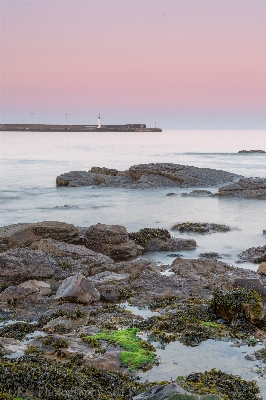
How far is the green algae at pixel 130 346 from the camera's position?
5.70 m

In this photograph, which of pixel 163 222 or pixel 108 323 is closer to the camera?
pixel 108 323

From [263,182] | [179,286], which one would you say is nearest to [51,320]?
A: [179,286]

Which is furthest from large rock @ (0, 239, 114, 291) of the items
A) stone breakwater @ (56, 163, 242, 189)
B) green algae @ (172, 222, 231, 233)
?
stone breakwater @ (56, 163, 242, 189)

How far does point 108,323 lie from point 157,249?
5963 mm

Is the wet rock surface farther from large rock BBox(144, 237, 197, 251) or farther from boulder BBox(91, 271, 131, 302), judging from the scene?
boulder BBox(91, 271, 131, 302)

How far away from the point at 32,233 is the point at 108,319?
5658 millimetres

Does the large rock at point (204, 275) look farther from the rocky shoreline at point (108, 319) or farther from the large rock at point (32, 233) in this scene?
the large rock at point (32, 233)

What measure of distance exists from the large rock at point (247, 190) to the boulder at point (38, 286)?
16690 mm

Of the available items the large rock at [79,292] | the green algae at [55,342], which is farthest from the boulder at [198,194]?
the green algae at [55,342]

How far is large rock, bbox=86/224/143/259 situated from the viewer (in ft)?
39.6

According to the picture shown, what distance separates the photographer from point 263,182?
83.6ft

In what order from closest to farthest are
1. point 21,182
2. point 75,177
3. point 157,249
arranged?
point 157,249 < point 75,177 < point 21,182

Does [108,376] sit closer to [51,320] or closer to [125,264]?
[51,320]

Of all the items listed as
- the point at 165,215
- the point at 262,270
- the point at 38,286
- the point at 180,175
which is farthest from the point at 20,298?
the point at 180,175
